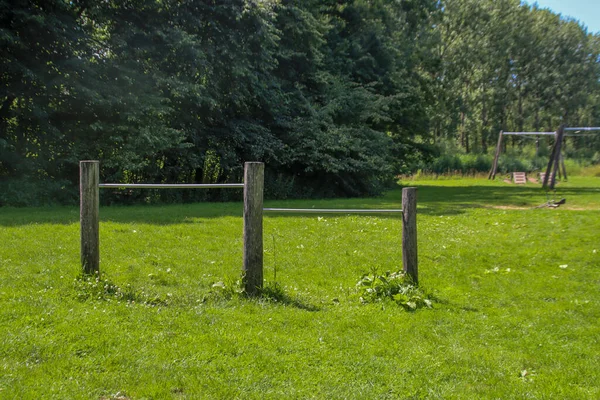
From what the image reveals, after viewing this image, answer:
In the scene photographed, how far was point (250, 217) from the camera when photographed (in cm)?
525

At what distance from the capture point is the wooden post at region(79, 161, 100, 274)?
215 inches

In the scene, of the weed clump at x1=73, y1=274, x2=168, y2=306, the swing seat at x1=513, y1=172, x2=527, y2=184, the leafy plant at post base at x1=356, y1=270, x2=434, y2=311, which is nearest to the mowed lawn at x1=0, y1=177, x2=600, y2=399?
the weed clump at x1=73, y1=274, x2=168, y2=306

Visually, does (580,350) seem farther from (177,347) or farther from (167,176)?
(167,176)

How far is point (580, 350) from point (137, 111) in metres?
14.4

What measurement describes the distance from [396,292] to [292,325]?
1401 mm

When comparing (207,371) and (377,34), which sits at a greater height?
(377,34)

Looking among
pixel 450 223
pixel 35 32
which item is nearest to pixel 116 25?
pixel 35 32

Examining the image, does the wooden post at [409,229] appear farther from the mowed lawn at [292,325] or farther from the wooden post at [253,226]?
the wooden post at [253,226]

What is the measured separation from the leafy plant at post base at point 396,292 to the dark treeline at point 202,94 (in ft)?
38.7

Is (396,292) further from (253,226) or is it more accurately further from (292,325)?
(253,226)

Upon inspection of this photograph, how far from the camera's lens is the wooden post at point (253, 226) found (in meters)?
5.22

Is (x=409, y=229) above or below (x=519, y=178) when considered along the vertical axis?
below

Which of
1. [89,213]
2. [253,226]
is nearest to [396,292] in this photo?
[253,226]

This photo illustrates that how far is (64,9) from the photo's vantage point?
15125 mm
